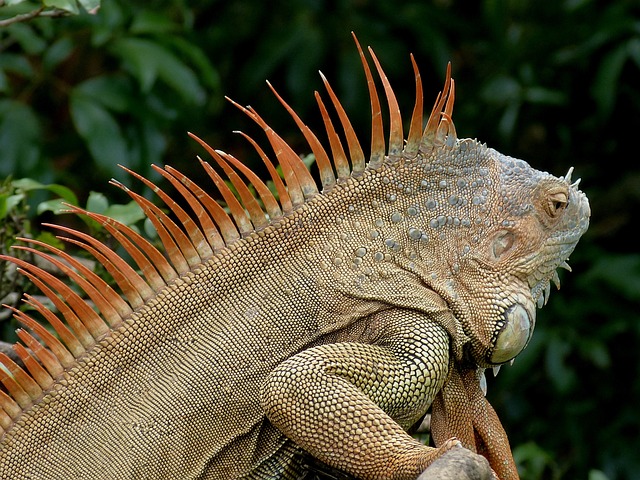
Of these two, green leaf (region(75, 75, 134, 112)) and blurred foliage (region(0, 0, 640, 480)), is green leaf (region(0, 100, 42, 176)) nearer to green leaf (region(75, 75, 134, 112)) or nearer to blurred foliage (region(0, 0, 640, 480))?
blurred foliage (region(0, 0, 640, 480))

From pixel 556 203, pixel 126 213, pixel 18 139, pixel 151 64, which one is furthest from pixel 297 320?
pixel 18 139

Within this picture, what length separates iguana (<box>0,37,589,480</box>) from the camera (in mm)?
3484

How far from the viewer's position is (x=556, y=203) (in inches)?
153

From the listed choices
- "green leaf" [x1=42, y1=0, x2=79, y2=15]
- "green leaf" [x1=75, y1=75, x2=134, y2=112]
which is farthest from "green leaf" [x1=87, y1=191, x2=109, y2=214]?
"green leaf" [x1=75, y1=75, x2=134, y2=112]

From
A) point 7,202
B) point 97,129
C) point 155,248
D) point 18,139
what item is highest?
point 155,248

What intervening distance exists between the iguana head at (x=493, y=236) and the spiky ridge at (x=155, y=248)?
184mm

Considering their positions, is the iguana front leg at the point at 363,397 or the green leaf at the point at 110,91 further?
the green leaf at the point at 110,91

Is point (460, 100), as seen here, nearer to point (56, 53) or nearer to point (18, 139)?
point (56, 53)

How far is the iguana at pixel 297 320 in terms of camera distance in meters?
3.48

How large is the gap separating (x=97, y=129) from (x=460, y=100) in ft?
12.4

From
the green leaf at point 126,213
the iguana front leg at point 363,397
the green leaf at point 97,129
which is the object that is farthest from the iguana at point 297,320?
the green leaf at point 97,129

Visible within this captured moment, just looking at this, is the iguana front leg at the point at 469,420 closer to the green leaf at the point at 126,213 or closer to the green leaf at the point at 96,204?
the green leaf at the point at 126,213

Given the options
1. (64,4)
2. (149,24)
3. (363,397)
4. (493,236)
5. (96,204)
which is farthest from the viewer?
(149,24)

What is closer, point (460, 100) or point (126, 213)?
point (126, 213)
